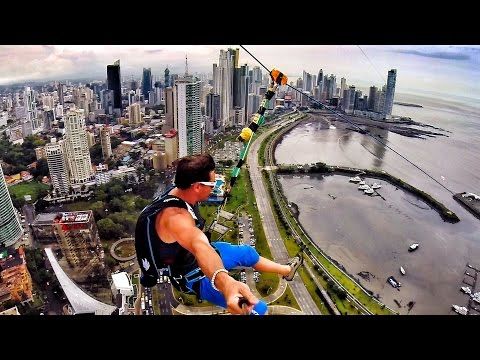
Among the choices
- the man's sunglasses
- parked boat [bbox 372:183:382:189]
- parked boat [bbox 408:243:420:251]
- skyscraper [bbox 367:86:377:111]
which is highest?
skyscraper [bbox 367:86:377:111]

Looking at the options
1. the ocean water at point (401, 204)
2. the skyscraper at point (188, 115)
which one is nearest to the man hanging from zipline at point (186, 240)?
the skyscraper at point (188, 115)

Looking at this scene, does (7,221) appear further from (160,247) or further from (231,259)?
(231,259)

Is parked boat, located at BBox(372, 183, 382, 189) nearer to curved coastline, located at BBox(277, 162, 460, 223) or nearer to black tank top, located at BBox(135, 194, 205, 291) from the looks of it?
curved coastline, located at BBox(277, 162, 460, 223)

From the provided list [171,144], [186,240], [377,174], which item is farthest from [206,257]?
[377,174]

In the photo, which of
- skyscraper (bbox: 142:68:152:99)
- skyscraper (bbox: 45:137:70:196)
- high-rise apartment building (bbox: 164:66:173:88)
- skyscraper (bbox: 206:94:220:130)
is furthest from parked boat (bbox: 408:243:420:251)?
skyscraper (bbox: 45:137:70:196)
